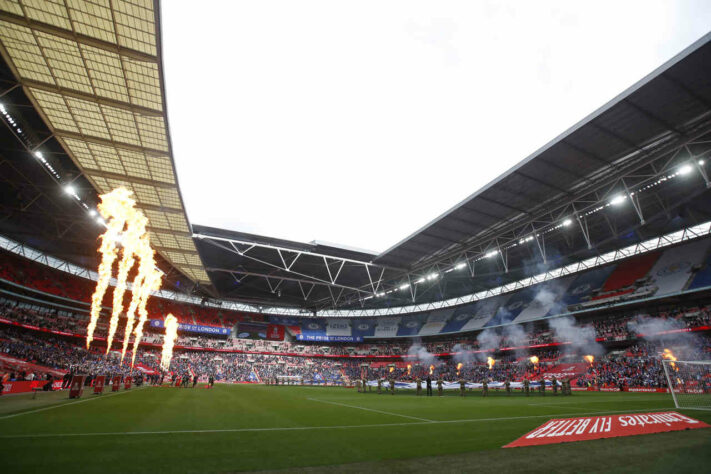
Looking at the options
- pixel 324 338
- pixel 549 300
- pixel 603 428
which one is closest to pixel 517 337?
pixel 549 300

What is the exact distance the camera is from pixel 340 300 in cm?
5516

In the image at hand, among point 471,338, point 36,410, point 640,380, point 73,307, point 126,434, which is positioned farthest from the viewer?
point 471,338

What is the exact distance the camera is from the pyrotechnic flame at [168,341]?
46.0m

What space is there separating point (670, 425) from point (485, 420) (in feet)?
13.5

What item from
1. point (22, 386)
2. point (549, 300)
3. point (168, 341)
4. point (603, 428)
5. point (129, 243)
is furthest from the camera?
point (168, 341)

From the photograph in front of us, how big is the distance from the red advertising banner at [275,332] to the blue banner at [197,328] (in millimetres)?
7401

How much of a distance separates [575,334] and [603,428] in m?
34.7

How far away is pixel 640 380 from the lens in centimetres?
2652

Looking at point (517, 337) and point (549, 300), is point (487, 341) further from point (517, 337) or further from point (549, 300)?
point (549, 300)

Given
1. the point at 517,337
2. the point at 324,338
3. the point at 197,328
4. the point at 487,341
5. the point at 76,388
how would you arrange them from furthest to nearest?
the point at 324,338 < the point at 197,328 < the point at 487,341 < the point at 517,337 < the point at 76,388

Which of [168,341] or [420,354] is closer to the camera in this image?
[168,341]

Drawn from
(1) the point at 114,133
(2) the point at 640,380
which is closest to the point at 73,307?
(1) the point at 114,133

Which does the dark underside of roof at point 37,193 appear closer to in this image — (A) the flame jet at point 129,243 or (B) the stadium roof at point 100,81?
(B) the stadium roof at point 100,81

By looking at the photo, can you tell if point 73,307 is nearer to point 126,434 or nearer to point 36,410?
point 36,410
